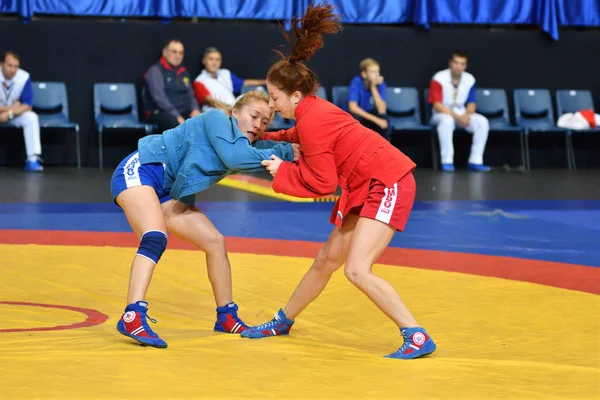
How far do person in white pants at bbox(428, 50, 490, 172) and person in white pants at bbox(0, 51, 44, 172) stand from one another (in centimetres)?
476

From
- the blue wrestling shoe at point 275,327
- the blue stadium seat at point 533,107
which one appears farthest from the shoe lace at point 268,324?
the blue stadium seat at point 533,107

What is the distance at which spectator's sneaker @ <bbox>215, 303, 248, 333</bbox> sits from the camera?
393cm

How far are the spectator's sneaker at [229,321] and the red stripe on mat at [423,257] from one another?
1.48m

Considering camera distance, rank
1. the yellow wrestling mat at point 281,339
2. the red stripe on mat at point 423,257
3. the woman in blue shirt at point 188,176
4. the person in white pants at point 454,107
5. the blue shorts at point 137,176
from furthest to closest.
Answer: the person in white pants at point 454,107
the red stripe on mat at point 423,257
the blue shorts at point 137,176
the woman in blue shirt at point 188,176
the yellow wrestling mat at point 281,339

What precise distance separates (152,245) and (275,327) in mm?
616

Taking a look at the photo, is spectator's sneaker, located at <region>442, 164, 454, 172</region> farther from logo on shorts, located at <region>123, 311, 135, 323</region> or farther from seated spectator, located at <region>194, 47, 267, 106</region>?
logo on shorts, located at <region>123, 311, 135, 323</region>

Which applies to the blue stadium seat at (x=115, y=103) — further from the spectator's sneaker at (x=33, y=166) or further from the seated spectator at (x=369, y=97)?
the seated spectator at (x=369, y=97)

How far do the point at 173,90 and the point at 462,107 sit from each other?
3592 mm

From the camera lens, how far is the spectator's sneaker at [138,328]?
339 cm

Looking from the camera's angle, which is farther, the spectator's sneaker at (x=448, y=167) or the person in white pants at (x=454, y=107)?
the spectator's sneaker at (x=448, y=167)

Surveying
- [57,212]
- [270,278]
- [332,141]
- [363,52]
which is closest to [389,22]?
[363,52]

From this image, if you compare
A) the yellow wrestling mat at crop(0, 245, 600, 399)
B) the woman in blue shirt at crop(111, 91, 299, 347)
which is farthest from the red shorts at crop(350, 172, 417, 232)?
the yellow wrestling mat at crop(0, 245, 600, 399)

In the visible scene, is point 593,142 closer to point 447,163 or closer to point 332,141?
point 447,163

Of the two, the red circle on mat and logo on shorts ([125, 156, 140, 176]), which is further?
logo on shorts ([125, 156, 140, 176])
